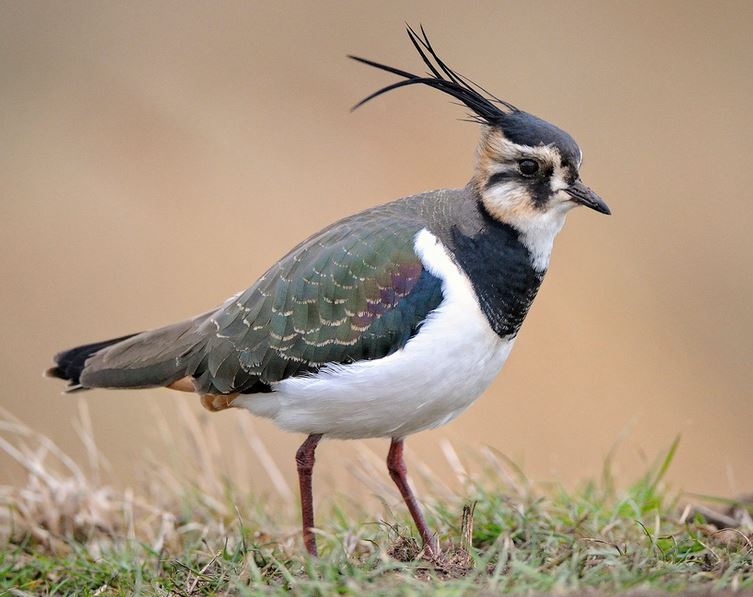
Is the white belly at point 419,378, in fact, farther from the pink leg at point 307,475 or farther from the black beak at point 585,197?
the black beak at point 585,197

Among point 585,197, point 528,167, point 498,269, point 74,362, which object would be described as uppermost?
point 528,167

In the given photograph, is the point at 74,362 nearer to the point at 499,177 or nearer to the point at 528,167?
the point at 499,177

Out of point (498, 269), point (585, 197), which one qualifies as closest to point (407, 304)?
point (498, 269)

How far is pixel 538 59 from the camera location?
38.5 feet

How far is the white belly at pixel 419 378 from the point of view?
16.2 ft

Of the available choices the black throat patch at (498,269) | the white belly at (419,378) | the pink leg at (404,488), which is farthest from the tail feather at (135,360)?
the black throat patch at (498,269)

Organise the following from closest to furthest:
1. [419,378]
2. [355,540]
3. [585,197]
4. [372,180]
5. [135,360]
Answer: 1. [419,378]
2. [585,197]
3. [355,540]
4. [135,360]
5. [372,180]

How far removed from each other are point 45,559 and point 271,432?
4323 millimetres

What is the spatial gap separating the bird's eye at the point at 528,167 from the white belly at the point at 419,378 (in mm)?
531

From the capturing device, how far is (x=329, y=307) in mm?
5184

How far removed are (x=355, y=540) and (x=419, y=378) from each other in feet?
3.05

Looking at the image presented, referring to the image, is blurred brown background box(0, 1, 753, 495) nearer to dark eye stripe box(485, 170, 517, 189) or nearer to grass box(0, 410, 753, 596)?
grass box(0, 410, 753, 596)

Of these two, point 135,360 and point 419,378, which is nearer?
point 419,378

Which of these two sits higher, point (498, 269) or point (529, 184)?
point (529, 184)
